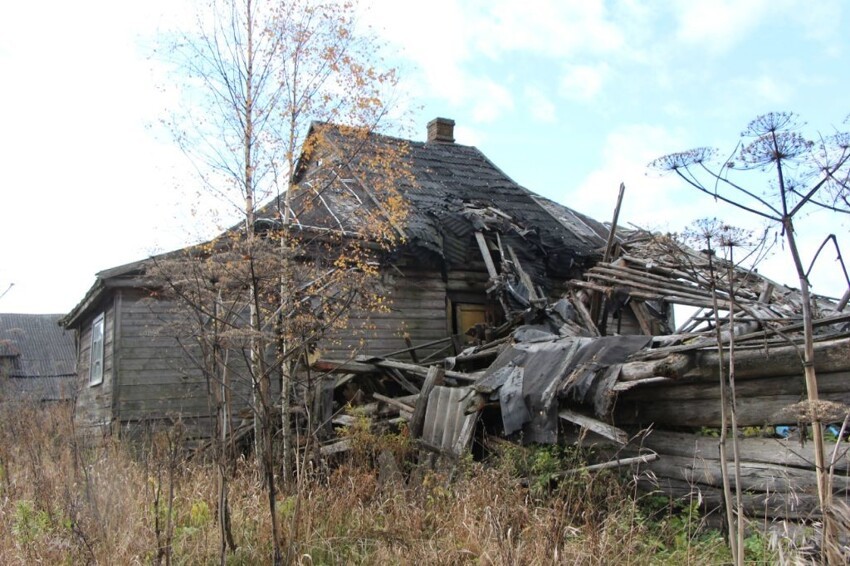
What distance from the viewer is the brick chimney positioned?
67.2 ft

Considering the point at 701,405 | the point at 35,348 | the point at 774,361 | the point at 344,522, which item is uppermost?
the point at 774,361

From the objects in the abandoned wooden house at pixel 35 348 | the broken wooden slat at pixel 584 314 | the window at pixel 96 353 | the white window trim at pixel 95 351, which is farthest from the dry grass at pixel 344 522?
the abandoned wooden house at pixel 35 348

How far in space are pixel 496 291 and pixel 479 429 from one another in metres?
5.08

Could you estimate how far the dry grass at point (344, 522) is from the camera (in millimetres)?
5047

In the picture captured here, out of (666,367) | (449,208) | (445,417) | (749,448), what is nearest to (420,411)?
(445,417)

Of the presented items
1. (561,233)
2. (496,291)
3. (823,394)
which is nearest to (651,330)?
(496,291)

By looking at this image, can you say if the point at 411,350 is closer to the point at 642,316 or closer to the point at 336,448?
the point at 336,448

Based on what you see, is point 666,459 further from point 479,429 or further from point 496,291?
point 496,291

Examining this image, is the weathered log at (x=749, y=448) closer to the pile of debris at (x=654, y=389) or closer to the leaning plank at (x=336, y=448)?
the pile of debris at (x=654, y=389)

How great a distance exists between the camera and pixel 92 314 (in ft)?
52.4

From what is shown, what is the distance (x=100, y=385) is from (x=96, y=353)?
96 centimetres

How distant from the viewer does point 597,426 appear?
7094 mm

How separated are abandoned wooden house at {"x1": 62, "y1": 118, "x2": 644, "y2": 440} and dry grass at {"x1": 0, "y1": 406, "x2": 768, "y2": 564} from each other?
17.1 feet

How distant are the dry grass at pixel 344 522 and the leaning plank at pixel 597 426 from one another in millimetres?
417
